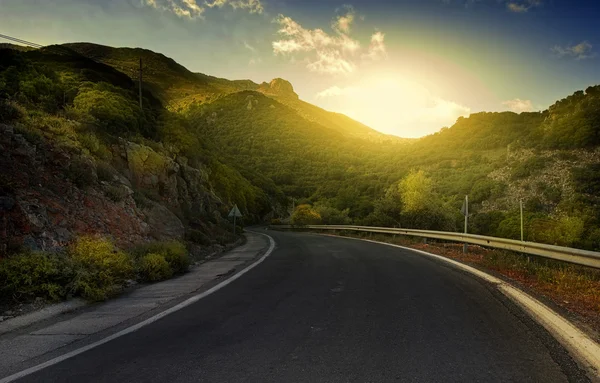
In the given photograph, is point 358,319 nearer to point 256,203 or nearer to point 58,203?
point 58,203

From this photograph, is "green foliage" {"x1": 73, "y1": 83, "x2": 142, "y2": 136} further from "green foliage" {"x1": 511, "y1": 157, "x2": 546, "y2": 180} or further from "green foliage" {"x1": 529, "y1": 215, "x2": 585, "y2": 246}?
"green foliage" {"x1": 511, "y1": 157, "x2": 546, "y2": 180}

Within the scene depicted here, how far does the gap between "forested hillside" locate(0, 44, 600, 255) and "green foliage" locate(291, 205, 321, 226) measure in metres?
0.30

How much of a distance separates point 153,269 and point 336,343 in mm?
5813

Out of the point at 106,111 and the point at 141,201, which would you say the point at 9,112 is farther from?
the point at 106,111

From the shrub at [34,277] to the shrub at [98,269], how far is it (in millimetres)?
251

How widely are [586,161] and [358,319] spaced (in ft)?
327

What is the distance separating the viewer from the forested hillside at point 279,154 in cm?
1658

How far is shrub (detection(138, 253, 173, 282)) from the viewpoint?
839cm

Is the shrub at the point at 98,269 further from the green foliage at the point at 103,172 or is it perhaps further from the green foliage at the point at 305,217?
the green foliage at the point at 305,217

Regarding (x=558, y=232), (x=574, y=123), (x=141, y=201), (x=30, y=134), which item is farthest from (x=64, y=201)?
(x=574, y=123)

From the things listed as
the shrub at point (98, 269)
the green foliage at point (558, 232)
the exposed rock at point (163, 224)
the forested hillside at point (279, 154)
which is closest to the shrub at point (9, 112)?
the forested hillside at point (279, 154)

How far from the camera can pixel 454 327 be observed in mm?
4617

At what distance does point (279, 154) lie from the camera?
105 m

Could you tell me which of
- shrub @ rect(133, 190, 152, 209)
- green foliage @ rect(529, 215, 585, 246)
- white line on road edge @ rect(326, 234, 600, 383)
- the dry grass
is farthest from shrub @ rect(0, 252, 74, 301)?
green foliage @ rect(529, 215, 585, 246)
